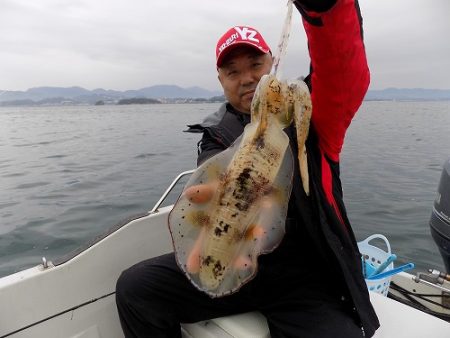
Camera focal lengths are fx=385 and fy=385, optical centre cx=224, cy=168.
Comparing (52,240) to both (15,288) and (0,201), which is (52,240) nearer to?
(0,201)

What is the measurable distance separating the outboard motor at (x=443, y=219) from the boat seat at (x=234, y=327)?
3.39 meters

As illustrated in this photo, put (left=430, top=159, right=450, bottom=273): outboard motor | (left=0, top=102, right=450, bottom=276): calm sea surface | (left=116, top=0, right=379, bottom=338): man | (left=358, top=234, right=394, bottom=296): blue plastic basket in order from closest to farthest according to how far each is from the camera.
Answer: (left=116, top=0, right=379, bottom=338): man → (left=358, top=234, right=394, bottom=296): blue plastic basket → (left=430, top=159, right=450, bottom=273): outboard motor → (left=0, top=102, right=450, bottom=276): calm sea surface

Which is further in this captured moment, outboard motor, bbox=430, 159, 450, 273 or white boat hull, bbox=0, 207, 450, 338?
outboard motor, bbox=430, 159, 450, 273

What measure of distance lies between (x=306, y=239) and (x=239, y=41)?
1.58 meters

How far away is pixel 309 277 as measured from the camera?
2934 mm

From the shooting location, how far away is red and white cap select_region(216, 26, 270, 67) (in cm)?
295

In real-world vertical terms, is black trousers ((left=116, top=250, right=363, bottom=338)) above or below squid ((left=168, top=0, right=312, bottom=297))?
below

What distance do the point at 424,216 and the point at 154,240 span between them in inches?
366

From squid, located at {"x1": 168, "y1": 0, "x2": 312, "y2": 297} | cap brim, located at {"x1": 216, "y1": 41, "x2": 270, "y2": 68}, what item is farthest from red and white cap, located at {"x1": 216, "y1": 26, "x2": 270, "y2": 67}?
squid, located at {"x1": 168, "y1": 0, "x2": 312, "y2": 297}

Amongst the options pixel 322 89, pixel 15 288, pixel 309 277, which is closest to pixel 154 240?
pixel 15 288

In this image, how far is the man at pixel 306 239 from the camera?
2322 millimetres

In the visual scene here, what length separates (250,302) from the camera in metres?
2.97

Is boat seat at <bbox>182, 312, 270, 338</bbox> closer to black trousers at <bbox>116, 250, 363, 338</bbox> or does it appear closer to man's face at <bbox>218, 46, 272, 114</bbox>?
black trousers at <bbox>116, 250, 363, 338</bbox>

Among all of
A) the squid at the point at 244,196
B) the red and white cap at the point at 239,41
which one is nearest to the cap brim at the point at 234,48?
the red and white cap at the point at 239,41
